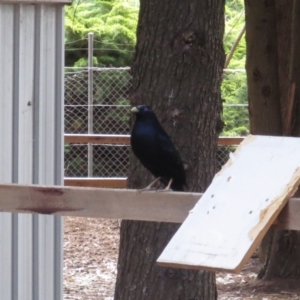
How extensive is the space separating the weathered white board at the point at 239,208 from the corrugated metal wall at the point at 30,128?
1694 millimetres

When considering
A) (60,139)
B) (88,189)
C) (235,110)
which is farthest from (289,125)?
(235,110)

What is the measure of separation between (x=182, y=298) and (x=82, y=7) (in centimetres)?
1100

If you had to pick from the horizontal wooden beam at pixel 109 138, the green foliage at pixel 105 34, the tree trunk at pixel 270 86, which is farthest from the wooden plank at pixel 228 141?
the green foliage at pixel 105 34

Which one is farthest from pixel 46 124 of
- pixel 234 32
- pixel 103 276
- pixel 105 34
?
pixel 234 32

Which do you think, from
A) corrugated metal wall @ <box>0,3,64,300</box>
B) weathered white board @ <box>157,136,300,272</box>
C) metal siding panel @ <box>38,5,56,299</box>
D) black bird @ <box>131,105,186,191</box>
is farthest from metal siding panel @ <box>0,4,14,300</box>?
weathered white board @ <box>157,136,300,272</box>

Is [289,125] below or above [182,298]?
above

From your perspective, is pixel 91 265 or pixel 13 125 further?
pixel 91 265

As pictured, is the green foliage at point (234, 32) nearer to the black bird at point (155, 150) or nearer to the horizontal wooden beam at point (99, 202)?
the black bird at point (155, 150)

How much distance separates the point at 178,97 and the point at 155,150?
1.38 feet

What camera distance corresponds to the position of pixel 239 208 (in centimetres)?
250

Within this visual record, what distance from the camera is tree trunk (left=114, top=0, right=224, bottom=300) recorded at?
4.72 metres

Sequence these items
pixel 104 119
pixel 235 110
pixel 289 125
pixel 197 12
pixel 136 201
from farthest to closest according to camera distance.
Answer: pixel 235 110
pixel 104 119
pixel 289 125
pixel 197 12
pixel 136 201

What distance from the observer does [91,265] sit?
7855 millimetres

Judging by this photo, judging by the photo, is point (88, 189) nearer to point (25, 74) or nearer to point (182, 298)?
point (25, 74)
